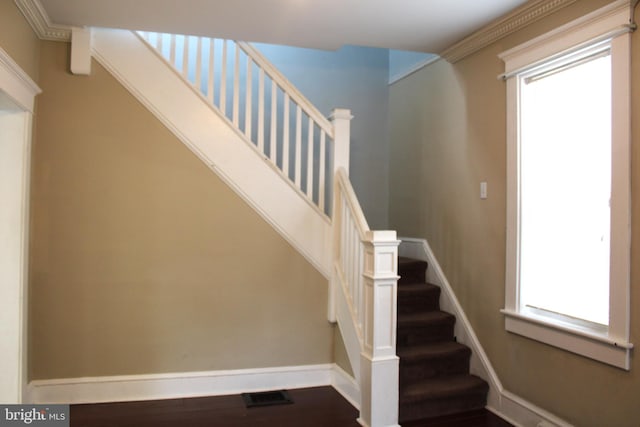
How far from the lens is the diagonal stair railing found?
2.64m

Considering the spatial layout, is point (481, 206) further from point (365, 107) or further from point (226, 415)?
point (226, 415)

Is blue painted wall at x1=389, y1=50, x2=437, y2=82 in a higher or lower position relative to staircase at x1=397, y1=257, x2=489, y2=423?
higher

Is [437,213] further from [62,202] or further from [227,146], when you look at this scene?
[62,202]

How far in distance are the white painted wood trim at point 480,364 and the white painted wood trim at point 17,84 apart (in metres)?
3.03

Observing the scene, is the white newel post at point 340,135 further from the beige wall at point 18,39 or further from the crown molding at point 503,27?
the beige wall at point 18,39

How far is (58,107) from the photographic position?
3.00m

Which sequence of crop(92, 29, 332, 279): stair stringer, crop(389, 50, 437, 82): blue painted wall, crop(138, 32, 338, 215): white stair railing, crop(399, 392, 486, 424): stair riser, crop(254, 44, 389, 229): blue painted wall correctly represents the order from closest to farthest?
crop(399, 392, 486, 424): stair riser < crop(92, 29, 332, 279): stair stringer < crop(138, 32, 338, 215): white stair railing < crop(389, 50, 437, 82): blue painted wall < crop(254, 44, 389, 229): blue painted wall

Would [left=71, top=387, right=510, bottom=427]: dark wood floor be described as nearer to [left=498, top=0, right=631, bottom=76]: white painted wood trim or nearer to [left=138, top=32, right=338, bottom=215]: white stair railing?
[left=138, top=32, right=338, bottom=215]: white stair railing

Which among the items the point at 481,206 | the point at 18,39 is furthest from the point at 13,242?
the point at 481,206

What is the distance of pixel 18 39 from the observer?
2.54 metres

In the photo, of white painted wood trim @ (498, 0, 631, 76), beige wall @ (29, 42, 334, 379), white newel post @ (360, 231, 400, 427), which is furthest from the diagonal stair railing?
white painted wood trim @ (498, 0, 631, 76)

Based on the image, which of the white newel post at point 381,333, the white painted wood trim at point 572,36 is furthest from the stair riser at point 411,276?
the white painted wood trim at point 572,36

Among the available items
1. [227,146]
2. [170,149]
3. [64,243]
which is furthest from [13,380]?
[227,146]

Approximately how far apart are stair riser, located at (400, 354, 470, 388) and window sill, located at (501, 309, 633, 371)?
1.61ft
